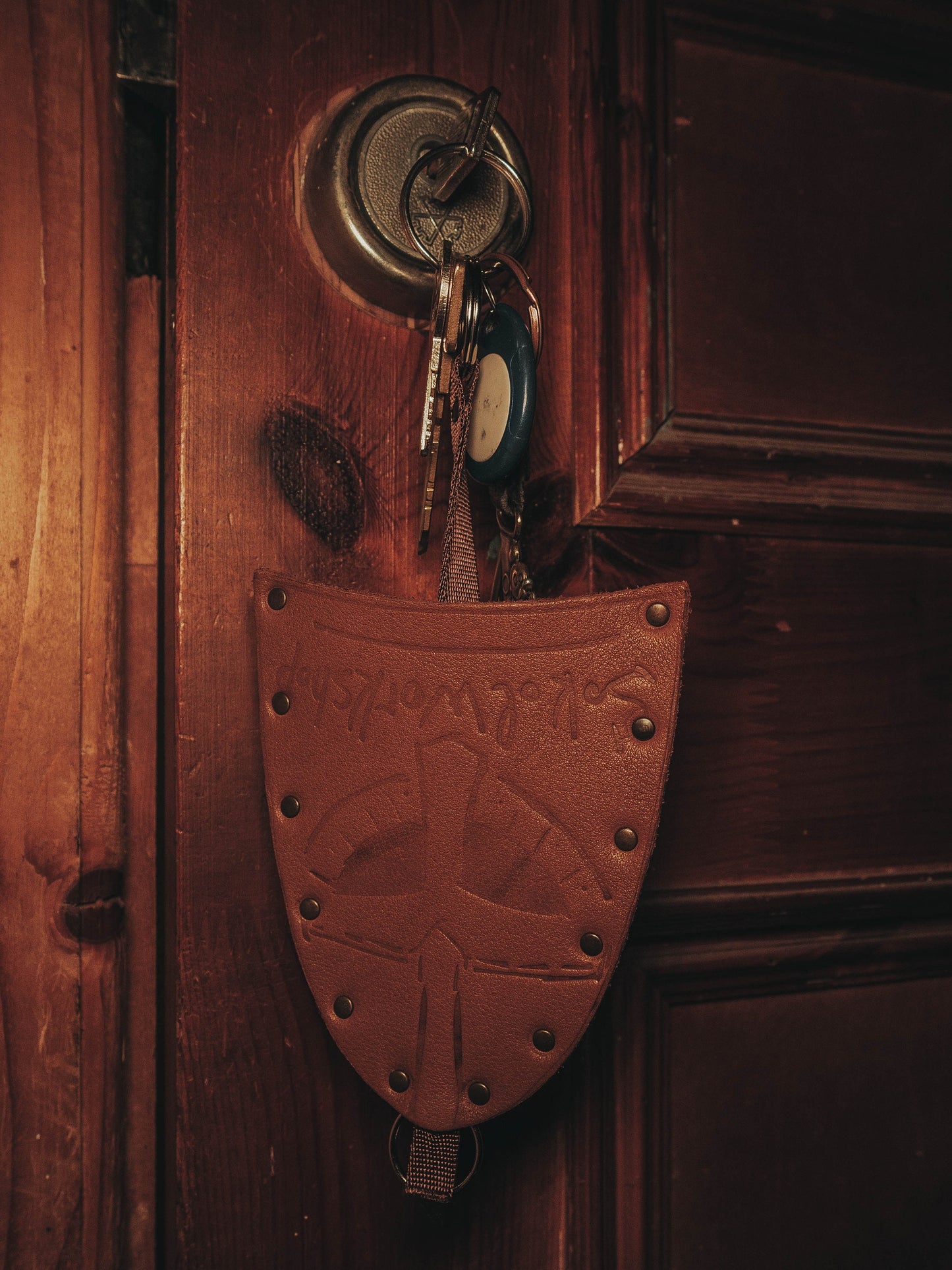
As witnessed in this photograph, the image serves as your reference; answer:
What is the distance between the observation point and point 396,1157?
43 cm

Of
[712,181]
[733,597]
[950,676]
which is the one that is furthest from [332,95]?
[950,676]

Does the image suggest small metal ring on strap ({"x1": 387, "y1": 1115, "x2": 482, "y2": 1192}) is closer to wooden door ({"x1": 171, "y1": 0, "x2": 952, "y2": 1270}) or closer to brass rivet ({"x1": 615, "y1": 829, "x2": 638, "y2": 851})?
wooden door ({"x1": 171, "y1": 0, "x2": 952, "y2": 1270})

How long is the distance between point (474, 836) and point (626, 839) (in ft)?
0.22

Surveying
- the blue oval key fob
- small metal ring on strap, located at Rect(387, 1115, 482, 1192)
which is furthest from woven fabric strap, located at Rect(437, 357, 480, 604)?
small metal ring on strap, located at Rect(387, 1115, 482, 1192)

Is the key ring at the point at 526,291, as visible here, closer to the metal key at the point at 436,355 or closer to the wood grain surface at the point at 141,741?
the metal key at the point at 436,355

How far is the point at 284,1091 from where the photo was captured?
0.42 m

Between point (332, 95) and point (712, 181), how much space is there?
0.22 metres

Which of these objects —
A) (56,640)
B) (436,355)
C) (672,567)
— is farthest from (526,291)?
(56,640)

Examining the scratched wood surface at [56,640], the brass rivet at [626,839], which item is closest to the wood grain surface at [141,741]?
the scratched wood surface at [56,640]

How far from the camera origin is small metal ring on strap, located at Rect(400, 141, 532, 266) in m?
0.40

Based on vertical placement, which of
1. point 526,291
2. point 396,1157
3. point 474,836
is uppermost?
point 526,291

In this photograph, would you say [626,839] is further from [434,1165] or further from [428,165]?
[428,165]

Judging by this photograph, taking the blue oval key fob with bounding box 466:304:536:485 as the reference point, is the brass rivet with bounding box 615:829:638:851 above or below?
below

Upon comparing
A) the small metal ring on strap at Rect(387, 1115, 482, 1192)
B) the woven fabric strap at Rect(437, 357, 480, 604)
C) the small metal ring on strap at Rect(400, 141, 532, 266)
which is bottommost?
the small metal ring on strap at Rect(387, 1115, 482, 1192)
